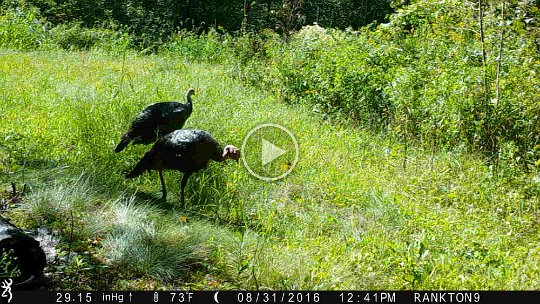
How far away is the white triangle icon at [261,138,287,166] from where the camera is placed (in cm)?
570

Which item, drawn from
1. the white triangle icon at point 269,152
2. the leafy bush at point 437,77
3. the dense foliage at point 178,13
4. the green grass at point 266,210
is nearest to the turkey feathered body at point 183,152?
the green grass at point 266,210

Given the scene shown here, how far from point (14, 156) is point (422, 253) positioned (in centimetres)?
348

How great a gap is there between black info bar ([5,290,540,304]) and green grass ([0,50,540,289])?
0.52ft

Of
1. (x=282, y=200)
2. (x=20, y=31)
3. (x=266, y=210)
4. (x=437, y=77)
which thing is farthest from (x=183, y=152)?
(x=20, y=31)

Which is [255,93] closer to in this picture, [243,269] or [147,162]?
[147,162]

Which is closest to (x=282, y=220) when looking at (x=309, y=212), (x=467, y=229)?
(x=309, y=212)

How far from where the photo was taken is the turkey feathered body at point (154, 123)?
5.19 m

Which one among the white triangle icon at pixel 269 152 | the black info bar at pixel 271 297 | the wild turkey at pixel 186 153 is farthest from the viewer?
the white triangle icon at pixel 269 152

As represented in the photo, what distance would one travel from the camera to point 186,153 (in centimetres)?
445

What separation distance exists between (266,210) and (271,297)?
1.48 metres

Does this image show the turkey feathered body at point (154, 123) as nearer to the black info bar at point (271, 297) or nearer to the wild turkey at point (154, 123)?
the wild turkey at point (154, 123)
